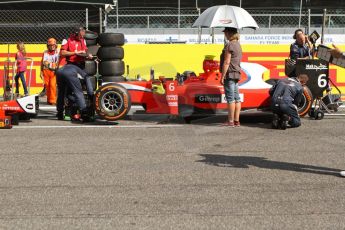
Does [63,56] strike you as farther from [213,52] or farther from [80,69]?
[213,52]

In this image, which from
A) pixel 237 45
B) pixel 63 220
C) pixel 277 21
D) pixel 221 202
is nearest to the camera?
pixel 63 220

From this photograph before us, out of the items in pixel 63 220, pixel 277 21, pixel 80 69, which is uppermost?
pixel 277 21

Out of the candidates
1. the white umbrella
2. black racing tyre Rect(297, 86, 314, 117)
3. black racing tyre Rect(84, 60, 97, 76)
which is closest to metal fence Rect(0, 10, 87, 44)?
the white umbrella

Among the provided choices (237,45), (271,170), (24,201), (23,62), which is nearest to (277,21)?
(23,62)

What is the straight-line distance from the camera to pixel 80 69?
973cm

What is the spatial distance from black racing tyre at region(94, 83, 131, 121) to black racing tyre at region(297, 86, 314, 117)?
9.85 ft

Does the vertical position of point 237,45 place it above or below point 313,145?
above

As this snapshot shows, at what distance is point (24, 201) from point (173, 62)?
10.3m

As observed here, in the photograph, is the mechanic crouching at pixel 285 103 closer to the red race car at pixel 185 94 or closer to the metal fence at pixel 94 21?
the red race car at pixel 185 94

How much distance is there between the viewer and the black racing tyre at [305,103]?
9.49m

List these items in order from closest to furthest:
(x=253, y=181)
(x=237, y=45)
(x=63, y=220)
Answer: (x=63, y=220), (x=253, y=181), (x=237, y=45)

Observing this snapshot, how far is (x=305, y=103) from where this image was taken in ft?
31.3

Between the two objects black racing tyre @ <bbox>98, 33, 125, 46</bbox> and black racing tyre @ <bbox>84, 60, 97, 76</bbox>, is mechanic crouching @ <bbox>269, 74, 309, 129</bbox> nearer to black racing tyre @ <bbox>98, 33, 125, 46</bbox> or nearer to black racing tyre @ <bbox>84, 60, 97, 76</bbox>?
black racing tyre @ <bbox>84, 60, 97, 76</bbox>

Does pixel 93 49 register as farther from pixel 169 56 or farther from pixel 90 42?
pixel 169 56
